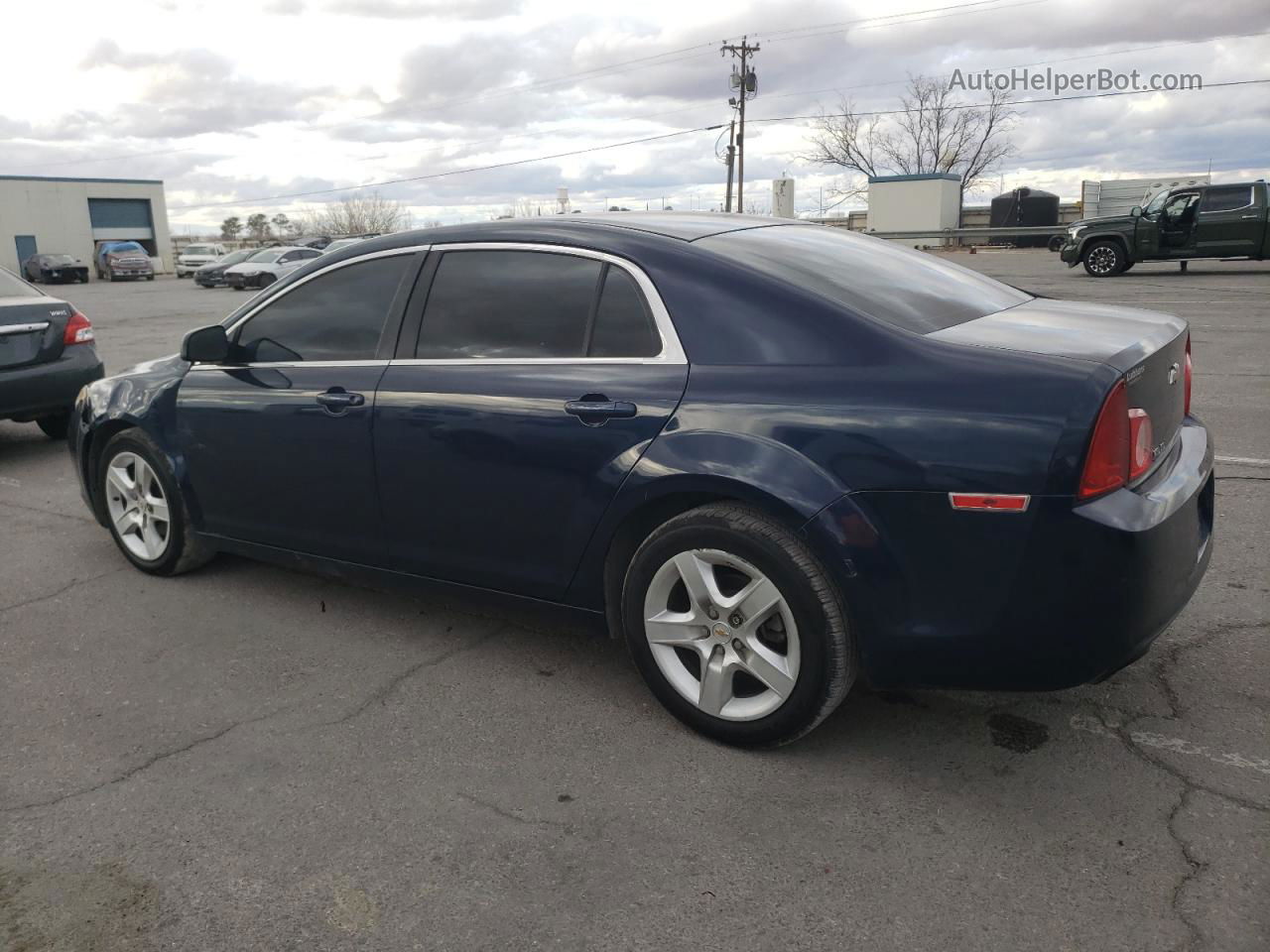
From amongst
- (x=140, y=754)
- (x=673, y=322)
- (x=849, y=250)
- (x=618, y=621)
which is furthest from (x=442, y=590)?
(x=849, y=250)

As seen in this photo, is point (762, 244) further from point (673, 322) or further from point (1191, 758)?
point (1191, 758)

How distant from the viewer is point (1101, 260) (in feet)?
72.4

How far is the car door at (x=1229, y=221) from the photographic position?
21422 millimetres

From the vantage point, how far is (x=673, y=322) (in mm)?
3203

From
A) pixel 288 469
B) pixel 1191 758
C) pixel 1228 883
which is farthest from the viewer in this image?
pixel 288 469

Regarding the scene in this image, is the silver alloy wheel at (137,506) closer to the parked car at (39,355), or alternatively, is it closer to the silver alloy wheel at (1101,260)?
the parked car at (39,355)

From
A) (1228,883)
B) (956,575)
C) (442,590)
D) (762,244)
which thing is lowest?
(1228,883)

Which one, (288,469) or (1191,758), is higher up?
(288,469)

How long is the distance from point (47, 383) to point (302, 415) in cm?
444

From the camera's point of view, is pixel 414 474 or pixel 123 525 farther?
pixel 123 525

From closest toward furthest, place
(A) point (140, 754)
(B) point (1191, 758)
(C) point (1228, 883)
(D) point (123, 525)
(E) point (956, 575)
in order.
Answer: (C) point (1228, 883) → (E) point (956, 575) → (B) point (1191, 758) → (A) point (140, 754) → (D) point (123, 525)

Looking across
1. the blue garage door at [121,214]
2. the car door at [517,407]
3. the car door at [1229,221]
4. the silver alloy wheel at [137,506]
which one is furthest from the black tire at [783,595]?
the blue garage door at [121,214]

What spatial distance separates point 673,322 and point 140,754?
2100 millimetres

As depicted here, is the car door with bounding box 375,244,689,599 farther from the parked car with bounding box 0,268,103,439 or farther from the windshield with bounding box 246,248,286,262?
the windshield with bounding box 246,248,286,262
